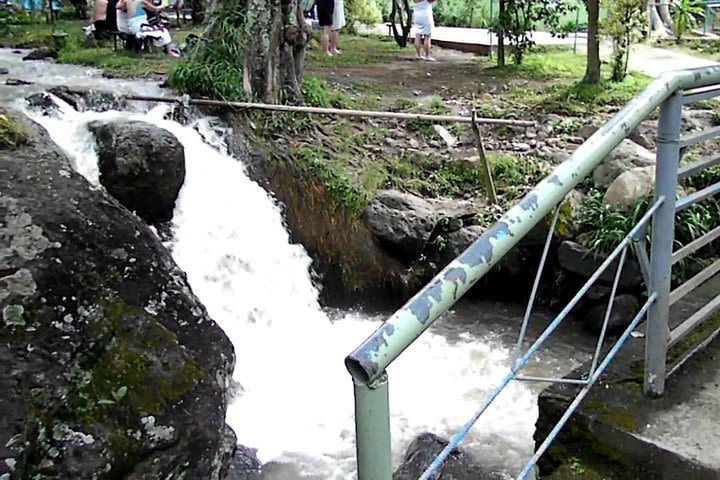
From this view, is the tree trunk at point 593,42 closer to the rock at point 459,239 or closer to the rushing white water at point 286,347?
the rock at point 459,239

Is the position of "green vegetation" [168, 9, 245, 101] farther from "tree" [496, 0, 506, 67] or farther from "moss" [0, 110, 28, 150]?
"tree" [496, 0, 506, 67]

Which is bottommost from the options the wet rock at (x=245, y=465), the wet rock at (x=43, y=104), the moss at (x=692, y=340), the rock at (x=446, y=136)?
the wet rock at (x=245, y=465)

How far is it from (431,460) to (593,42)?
756 cm

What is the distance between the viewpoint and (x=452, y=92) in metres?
11.0

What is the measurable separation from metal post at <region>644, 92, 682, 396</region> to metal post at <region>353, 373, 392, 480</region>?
1.23 m

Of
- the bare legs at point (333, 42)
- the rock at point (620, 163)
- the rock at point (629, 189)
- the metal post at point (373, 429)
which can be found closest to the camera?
the metal post at point (373, 429)

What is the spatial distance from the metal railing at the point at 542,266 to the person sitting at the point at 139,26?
10625 millimetres

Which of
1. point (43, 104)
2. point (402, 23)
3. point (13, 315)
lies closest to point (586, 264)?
point (13, 315)

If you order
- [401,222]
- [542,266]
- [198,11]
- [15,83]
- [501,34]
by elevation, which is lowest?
[401,222]

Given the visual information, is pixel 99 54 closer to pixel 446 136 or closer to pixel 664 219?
pixel 446 136

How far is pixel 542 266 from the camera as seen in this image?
1715mm

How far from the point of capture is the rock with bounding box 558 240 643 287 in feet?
20.7

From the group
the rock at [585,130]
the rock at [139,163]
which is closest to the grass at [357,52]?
the rock at [585,130]

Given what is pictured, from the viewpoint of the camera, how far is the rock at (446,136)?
8.65 meters
